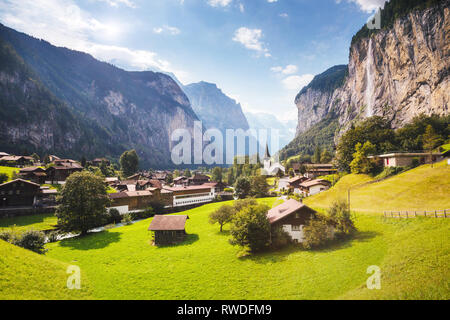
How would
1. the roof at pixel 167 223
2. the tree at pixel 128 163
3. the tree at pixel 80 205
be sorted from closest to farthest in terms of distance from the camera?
the roof at pixel 167 223
the tree at pixel 80 205
the tree at pixel 128 163

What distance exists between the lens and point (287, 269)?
19828mm

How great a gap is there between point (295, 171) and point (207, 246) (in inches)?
2873

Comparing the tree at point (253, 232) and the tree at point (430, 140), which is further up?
the tree at point (430, 140)

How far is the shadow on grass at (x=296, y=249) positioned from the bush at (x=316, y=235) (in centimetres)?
61

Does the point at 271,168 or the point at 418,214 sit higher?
the point at 271,168

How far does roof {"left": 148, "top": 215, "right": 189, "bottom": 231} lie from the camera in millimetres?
33094

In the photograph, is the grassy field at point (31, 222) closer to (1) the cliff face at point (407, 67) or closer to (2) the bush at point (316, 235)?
(2) the bush at point (316, 235)

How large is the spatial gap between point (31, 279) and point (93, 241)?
21.1 m

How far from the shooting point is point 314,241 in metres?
23.3

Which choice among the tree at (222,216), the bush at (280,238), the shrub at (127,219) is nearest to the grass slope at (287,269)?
the bush at (280,238)

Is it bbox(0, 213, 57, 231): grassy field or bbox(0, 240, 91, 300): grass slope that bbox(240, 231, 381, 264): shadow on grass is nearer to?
bbox(0, 240, 91, 300): grass slope

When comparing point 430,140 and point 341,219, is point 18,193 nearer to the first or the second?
point 341,219

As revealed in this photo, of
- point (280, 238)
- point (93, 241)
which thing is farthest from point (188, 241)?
point (93, 241)

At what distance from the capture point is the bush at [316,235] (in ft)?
76.7
